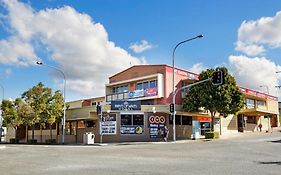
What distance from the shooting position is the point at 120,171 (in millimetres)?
11508

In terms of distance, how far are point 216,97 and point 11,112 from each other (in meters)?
24.4

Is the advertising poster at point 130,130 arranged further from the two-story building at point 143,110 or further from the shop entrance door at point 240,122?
the shop entrance door at point 240,122

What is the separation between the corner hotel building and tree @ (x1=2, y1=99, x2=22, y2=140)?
5216 millimetres

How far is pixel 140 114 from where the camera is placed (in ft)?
114

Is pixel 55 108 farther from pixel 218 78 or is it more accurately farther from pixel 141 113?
pixel 218 78

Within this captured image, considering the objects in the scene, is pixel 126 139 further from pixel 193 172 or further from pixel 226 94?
pixel 193 172

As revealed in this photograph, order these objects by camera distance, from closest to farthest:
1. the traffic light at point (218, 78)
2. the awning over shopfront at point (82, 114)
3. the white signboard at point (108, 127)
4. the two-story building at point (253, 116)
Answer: the traffic light at point (218, 78) < the white signboard at point (108, 127) < the awning over shopfront at point (82, 114) < the two-story building at point (253, 116)

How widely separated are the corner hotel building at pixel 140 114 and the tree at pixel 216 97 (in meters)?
1.73

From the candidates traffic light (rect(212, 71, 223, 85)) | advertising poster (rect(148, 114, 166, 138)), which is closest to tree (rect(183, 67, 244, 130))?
advertising poster (rect(148, 114, 166, 138))

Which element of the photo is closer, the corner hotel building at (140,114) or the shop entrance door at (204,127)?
the corner hotel building at (140,114)

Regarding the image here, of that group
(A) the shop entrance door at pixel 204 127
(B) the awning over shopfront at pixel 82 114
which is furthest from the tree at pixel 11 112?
(A) the shop entrance door at pixel 204 127

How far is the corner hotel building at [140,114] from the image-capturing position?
113ft

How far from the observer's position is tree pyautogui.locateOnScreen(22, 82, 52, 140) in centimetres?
3816

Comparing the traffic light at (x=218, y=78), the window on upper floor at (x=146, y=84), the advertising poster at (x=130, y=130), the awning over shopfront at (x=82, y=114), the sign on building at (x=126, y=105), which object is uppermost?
the window on upper floor at (x=146, y=84)
